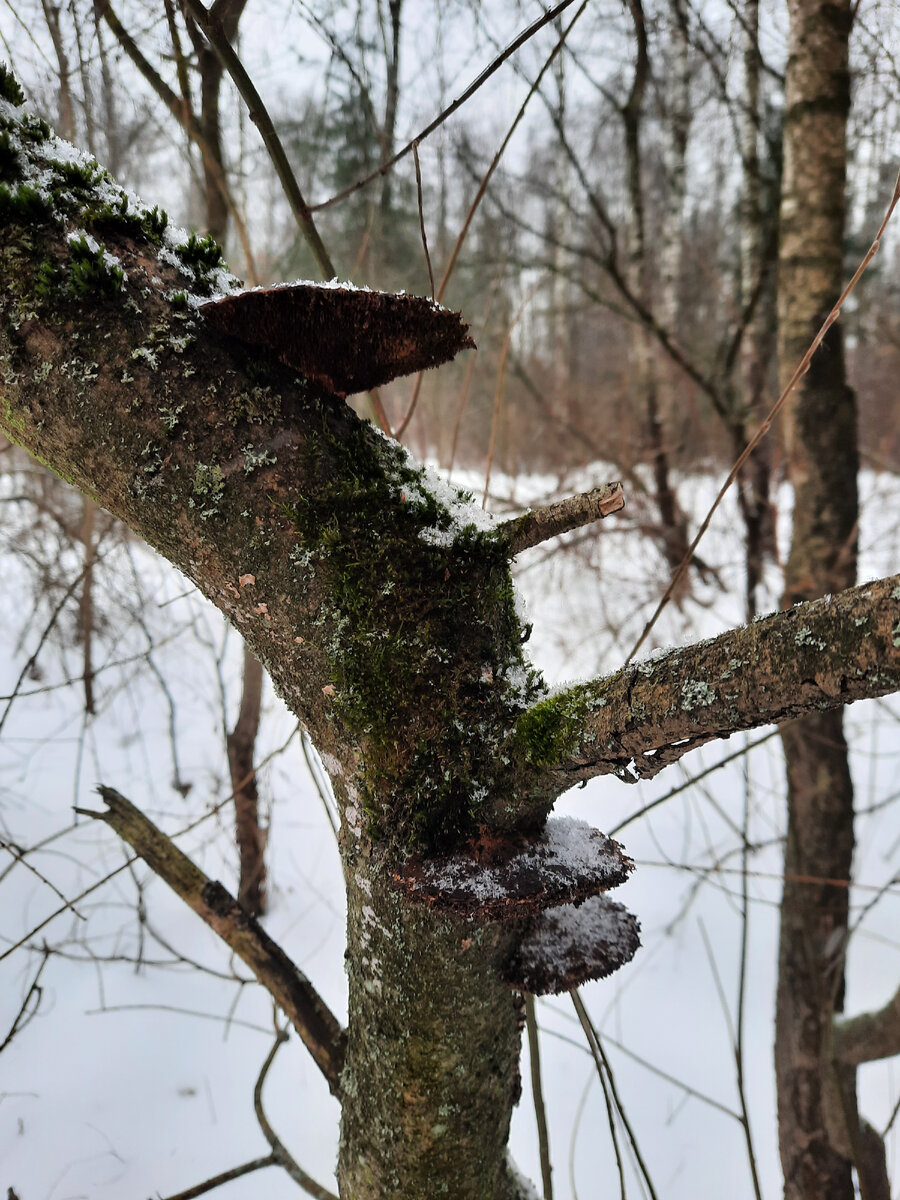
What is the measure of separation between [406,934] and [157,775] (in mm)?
3244

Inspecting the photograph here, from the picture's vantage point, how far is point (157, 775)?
3.51m

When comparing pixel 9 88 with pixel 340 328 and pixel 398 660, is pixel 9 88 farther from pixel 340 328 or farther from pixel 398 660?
pixel 398 660

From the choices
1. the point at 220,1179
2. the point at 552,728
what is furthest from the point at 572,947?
the point at 220,1179

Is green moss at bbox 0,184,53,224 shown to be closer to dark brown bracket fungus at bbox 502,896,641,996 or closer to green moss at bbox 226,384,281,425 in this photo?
green moss at bbox 226,384,281,425

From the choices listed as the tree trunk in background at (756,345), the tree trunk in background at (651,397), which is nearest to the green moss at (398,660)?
the tree trunk in background at (756,345)

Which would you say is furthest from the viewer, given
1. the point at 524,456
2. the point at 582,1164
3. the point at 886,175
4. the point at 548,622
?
the point at 524,456

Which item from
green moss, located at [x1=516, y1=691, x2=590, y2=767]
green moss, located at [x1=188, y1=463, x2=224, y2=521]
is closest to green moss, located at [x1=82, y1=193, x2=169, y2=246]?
green moss, located at [x1=188, y1=463, x2=224, y2=521]

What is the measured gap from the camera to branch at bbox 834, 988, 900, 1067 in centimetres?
171

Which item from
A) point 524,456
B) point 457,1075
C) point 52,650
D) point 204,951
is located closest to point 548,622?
point 524,456

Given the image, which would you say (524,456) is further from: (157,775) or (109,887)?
(109,887)

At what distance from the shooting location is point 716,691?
0.53 meters

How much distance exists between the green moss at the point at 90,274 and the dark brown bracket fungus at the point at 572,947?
2.71 ft

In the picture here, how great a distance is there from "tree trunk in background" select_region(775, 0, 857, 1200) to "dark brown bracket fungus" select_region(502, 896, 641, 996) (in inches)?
54.1

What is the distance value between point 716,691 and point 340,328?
1.58 ft
